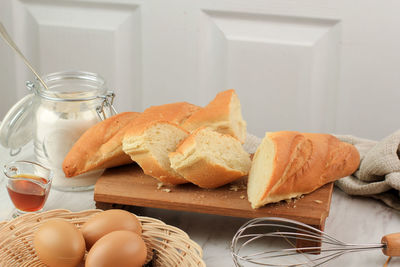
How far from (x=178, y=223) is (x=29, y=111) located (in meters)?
0.41

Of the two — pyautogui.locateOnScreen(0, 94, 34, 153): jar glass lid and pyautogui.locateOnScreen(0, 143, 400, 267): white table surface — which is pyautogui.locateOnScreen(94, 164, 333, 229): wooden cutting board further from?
pyautogui.locateOnScreen(0, 94, 34, 153): jar glass lid

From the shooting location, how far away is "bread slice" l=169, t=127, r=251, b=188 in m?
0.98

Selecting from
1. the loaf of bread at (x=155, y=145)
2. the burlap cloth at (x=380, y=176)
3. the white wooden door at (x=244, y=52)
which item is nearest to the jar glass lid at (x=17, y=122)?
the loaf of bread at (x=155, y=145)

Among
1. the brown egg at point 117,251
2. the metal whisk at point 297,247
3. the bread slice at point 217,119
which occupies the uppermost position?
the bread slice at point 217,119

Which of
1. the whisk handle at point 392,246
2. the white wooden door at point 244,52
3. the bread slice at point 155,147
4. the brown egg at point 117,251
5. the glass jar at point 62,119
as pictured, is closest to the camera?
the brown egg at point 117,251

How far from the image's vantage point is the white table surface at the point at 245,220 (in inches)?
37.9

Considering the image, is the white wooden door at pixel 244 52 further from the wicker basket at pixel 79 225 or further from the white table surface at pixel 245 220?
the wicker basket at pixel 79 225

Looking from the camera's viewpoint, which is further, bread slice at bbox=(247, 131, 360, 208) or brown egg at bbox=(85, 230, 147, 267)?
bread slice at bbox=(247, 131, 360, 208)

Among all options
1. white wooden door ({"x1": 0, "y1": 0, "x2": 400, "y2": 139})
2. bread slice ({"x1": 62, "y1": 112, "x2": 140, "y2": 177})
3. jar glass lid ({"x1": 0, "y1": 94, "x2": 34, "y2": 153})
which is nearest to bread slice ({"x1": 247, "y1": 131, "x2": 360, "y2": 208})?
bread slice ({"x1": 62, "y1": 112, "x2": 140, "y2": 177})

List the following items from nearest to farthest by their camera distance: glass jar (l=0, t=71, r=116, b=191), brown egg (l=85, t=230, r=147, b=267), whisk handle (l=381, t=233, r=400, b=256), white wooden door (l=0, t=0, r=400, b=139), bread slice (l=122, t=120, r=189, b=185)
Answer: brown egg (l=85, t=230, r=147, b=267)
whisk handle (l=381, t=233, r=400, b=256)
bread slice (l=122, t=120, r=189, b=185)
glass jar (l=0, t=71, r=116, b=191)
white wooden door (l=0, t=0, r=400, b=139)

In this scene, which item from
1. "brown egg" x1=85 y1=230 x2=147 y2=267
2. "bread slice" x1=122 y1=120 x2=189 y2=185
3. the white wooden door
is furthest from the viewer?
the white wooden door

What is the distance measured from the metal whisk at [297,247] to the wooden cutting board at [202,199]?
0.02 metres

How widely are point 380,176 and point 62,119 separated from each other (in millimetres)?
650

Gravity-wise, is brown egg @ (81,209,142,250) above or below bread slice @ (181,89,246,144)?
below
